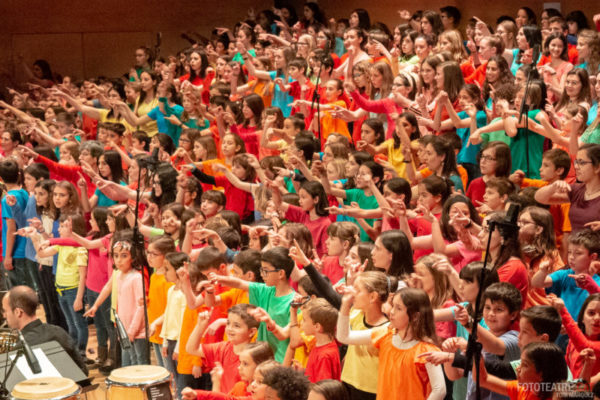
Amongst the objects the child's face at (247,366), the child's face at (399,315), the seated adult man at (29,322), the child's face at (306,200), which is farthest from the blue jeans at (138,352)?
the child's face at (399,315)

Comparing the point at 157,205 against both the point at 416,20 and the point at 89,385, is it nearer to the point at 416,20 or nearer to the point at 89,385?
the point at 89,385

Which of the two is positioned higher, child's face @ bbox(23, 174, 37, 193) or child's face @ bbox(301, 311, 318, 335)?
child's face @ bbox(23, 174, 37, 193)

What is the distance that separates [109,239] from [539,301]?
306 centimetres

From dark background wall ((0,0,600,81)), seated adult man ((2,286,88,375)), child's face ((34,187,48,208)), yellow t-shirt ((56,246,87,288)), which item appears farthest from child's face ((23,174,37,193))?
dark background wall ((0,0,600,81))

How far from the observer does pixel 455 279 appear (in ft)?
13.4

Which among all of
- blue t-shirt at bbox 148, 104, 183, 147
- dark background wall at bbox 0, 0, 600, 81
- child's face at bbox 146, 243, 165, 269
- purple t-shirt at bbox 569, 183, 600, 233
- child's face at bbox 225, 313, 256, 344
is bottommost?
child's face at bbox 225, 313, 256, 344

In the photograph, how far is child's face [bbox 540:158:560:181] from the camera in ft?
17.1

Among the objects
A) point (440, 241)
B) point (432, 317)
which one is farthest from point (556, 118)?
point (432, 317)

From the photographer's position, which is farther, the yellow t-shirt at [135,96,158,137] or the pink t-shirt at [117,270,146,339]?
the yellow t-shirt at [135,96,158,137]

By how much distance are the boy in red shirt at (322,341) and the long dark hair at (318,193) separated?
1.65 metres

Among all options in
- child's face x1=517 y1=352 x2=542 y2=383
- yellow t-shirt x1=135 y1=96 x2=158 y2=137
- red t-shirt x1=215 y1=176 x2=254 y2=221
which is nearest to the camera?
child's face x1=517 y1=352 x2=542 y2=383

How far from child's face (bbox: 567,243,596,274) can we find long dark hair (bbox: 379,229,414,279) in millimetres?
789

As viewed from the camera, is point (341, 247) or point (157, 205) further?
point (157, 205)

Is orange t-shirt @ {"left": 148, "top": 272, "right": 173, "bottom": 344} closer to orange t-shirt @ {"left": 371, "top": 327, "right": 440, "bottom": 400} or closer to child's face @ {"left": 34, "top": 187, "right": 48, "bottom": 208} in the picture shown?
child's face @ {"left": 34, "top": 187, "right": 48, "bottom": 208}
